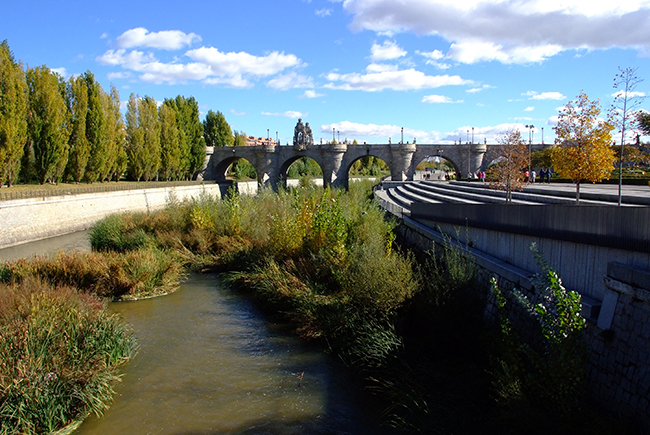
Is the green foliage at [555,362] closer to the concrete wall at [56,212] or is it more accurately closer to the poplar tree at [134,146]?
the concrete wall at [56,212]

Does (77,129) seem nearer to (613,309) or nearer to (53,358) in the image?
(53,358)

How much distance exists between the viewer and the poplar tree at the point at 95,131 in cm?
3666

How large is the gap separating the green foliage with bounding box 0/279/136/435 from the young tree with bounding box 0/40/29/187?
21.1 metres

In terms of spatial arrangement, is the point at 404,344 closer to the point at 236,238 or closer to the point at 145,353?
the point at 145,353

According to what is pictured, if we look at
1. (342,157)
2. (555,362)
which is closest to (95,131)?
(342,157)

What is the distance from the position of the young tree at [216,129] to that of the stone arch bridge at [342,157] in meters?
8.56

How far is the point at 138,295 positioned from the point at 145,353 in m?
4.62

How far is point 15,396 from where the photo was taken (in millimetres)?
6785

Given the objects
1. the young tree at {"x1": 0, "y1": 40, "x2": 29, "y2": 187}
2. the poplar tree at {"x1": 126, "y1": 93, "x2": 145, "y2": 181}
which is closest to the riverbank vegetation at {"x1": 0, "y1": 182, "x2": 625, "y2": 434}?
the young tree at {"x1": 0, "y1": 40, "x2": 29, "y2": 187}

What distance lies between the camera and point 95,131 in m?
36.7

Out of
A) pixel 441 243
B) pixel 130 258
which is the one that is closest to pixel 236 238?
pixel 130 258

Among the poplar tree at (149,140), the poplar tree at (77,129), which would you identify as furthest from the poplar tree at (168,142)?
the poplar tree at (77,129)

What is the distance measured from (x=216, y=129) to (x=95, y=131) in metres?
35.1

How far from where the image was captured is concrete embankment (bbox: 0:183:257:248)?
Answer: 78.7 ft
